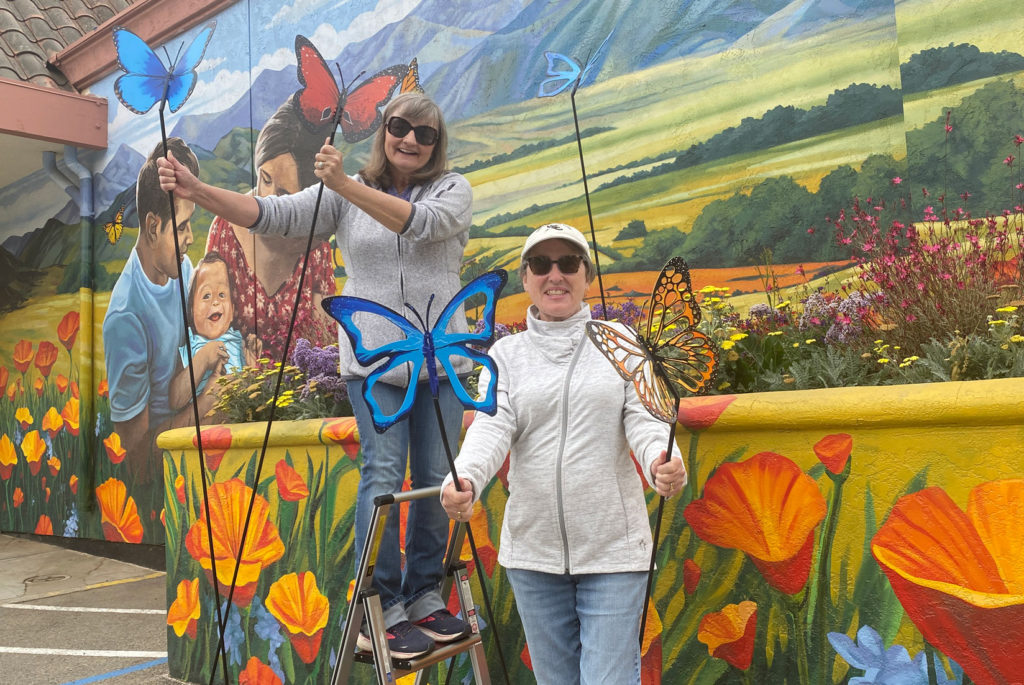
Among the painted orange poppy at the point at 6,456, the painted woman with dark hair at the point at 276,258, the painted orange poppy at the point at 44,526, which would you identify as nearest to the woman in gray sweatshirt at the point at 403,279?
the painted woman with dark hair at the point at 276,258

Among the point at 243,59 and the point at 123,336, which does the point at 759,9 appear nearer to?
the point at 243,59

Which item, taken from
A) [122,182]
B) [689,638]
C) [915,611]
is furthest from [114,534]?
[915,611]

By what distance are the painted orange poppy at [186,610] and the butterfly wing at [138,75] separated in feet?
6.16

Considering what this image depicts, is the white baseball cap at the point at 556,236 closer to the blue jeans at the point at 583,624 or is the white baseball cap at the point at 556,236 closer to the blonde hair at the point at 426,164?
the blonde hair at the point at 426,164

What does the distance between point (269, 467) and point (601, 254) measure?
1845mm

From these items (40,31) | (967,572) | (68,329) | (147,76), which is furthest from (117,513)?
(967,572)

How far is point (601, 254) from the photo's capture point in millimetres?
4012

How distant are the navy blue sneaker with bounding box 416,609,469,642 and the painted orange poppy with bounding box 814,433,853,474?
93cm

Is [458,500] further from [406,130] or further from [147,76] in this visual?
[147,76]

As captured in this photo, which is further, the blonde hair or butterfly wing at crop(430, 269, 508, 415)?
the blonde hair

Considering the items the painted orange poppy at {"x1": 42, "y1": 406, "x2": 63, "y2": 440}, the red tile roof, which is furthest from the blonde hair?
the painted orange poppy at {"x1": 42, "y1": 406, "x2": 63, "y2": 440}

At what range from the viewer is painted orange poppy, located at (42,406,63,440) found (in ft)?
22.2

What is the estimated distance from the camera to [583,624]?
1.68 metres

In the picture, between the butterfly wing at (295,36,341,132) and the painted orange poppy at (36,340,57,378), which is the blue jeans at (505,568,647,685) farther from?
the painted orange poppy at (36,340,57,378)
